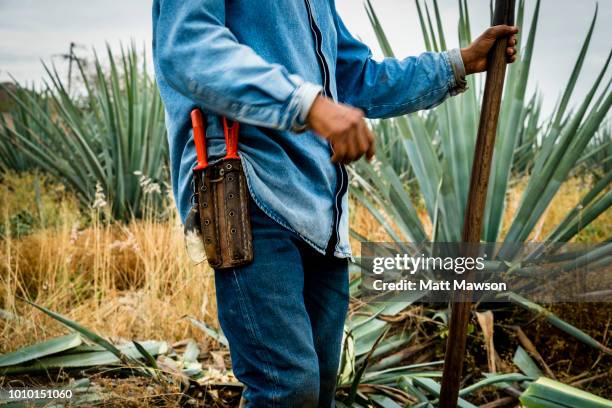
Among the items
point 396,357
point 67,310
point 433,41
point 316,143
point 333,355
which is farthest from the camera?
point 67,310

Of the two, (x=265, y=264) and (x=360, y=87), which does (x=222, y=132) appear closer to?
(x=265, y=264)

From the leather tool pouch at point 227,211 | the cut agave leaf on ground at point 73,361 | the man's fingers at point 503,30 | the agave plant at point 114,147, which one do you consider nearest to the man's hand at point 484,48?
the man's fingers at point 503,30

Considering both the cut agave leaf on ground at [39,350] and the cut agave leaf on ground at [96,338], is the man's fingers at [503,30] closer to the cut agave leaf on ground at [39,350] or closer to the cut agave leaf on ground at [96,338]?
the cut agave leaf on ground at [96,338]

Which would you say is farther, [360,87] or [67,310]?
[67,310]

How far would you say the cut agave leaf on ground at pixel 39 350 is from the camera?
2.52 m

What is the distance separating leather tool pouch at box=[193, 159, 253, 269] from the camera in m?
1.36

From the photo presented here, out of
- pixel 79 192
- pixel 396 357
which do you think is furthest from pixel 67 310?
pixel 79 192

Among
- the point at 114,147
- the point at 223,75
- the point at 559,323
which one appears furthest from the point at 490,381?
the point at 114,147

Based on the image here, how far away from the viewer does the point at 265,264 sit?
1.36 m

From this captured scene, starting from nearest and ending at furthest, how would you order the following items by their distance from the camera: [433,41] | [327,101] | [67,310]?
[327,101]
[433,41]
[67,310]

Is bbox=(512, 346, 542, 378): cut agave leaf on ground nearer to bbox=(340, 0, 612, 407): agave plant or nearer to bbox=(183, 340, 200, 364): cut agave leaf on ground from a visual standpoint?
bbox=(340, 0, 612, 407): agave plant

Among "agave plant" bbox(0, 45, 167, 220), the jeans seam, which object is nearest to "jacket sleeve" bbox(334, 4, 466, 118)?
the jeans seam

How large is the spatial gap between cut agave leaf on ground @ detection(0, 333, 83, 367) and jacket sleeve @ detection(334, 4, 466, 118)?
148cm

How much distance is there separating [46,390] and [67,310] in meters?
1.55
